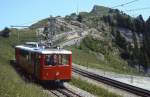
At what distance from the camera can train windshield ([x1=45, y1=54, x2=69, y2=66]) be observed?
101 ft

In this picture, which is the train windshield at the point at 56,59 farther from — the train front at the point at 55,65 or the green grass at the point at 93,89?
the green grass at the point at 93,89

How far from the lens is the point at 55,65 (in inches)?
1222

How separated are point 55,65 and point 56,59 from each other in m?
0.40

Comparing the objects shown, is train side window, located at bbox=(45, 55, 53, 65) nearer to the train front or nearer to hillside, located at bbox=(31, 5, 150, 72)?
the train front

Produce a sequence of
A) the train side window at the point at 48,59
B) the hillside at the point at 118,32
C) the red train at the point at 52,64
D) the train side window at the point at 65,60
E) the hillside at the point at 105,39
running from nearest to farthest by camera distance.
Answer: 1. the red train at the point at 52,64
2. the train side window at the point at 48,59
3. the train side window at the point at 65,60
4. the hillside at the point at 105,39
5. the hillside at the point at 118,32

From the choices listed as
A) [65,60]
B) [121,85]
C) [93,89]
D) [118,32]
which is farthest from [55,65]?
[118,32]

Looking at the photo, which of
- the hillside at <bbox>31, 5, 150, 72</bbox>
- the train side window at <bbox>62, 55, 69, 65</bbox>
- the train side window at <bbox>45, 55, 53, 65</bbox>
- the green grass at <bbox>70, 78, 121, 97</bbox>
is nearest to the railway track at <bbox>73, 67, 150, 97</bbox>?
the green grass at <bbox>70, 78, 121, 97</bbox>

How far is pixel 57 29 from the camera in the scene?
101938mm

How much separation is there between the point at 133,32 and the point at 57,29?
119ft

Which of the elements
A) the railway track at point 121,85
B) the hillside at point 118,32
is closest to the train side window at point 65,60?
the railway track at point 121,85

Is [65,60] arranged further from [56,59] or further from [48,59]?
[48,59]

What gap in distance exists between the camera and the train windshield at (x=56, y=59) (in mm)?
30828

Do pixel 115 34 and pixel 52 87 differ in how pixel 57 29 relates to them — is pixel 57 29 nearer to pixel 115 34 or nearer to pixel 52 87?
pixel 115 34

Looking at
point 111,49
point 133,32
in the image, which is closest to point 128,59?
point 111,49
